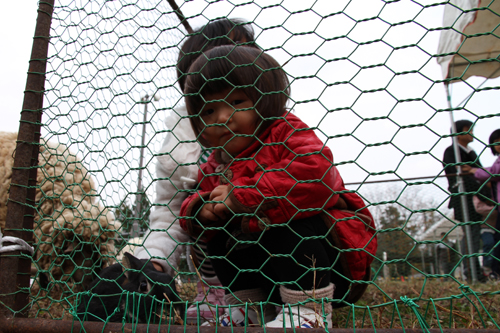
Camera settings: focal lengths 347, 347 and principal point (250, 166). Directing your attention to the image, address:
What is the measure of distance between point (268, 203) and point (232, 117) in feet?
0.91

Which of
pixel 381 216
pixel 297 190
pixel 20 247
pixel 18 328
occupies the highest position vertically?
pixel 381 216

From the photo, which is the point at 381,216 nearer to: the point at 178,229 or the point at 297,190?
the point at 178,229

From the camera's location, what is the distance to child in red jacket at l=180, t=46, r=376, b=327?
872mm

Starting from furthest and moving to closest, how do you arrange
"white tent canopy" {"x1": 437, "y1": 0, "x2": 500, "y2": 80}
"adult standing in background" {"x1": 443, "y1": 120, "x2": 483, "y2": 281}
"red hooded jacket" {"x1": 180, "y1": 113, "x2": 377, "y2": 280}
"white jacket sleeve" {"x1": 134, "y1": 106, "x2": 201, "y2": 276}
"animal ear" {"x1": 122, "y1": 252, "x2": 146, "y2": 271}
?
"adult standing in background" {"x1": 443, "y1": 120, "x2": 483, "y2": 281}
"white tent canopy" {"x1": 437, "y1": 0, "x2": 500, "y2": 80}
"white jacket sleeve" {"x1": 134, "y1": 106, "x2": 201, "y2": 276}
"animal ear" {"x1": 122, "y1": 252, "x2": 146, "y2": 271}
"red hooded jacket" {"x1": 180, "y1": 113, "x2": 377, "y2": 280}

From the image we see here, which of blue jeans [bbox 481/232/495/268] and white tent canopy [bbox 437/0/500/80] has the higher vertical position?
white tent canopy [bbox 437/0/500/80]

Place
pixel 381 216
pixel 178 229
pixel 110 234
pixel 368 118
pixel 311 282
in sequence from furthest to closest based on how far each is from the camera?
pixel 381 216, pixel 110 234, pixel 178 229, pixel 311 282, pixel 368 118

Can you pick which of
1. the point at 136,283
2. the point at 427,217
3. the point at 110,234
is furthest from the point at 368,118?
the point at 427,217

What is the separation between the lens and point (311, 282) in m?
0.91

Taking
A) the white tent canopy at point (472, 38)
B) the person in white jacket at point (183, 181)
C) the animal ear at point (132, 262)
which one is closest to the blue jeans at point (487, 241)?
the white tent canopy at point (472, 38)

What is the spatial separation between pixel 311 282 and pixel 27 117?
0.97 meters

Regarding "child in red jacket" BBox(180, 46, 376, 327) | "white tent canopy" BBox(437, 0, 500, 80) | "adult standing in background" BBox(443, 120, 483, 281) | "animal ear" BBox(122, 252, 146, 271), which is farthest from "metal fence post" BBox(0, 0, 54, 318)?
"adult standing in background" BBox(443, 120, 483, 281)

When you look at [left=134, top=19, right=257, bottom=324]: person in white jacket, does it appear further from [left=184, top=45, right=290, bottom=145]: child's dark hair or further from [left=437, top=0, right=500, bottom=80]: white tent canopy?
[left=437, top=0, right=500, bottom=80]: white tent canopy

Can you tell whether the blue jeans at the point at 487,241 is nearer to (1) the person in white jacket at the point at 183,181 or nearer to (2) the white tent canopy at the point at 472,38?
(2) the white tent canopy at the point at 472,38

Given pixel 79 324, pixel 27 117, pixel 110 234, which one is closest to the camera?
pixel 79 324
